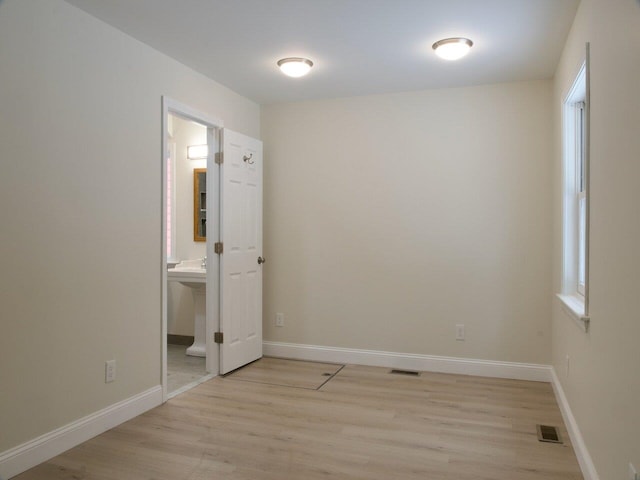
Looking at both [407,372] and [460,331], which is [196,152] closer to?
[407,372]

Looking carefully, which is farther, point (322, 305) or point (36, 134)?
point (322, 305)

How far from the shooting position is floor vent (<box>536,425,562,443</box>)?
295cm

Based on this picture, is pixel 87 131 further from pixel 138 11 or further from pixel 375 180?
pixel 375 180

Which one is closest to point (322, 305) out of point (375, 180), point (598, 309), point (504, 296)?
point (375, 180)

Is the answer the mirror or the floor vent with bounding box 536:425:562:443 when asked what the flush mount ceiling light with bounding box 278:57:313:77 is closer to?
the mirror

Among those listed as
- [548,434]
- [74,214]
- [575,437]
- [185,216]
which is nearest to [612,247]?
[575,437]

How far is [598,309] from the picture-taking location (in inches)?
89.4

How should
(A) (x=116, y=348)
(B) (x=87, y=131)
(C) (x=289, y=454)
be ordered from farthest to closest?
(A) (x=116, y=348)
(B) (x=87, y=131)
(C) (x=289, y=454)

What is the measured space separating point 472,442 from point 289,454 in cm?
105

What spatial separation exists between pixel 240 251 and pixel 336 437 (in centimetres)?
199

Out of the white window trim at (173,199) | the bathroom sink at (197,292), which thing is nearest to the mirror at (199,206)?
the white window trim at (173,199)

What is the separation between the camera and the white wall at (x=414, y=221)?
13.8 feet

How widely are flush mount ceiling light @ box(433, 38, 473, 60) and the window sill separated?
5.72 feet

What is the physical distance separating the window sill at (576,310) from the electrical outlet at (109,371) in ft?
8.72
